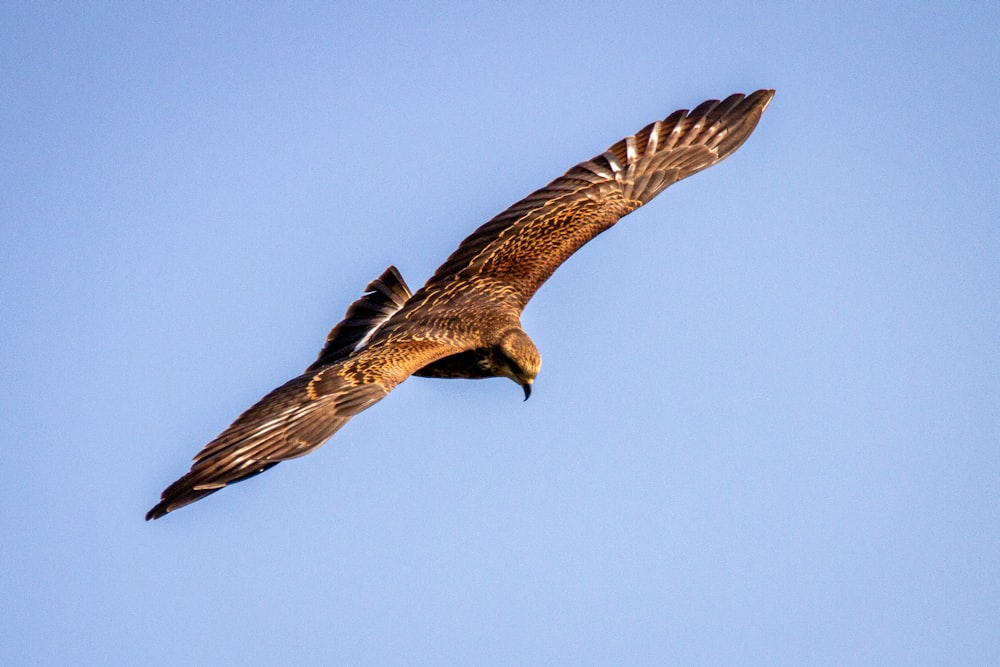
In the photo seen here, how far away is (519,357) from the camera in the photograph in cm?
1459

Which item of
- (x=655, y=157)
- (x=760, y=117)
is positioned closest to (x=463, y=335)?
(x=655, y=157)

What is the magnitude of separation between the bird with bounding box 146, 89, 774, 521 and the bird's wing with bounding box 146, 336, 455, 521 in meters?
0.01

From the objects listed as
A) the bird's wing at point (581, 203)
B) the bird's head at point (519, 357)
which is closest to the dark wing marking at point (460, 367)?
the bird's head at point (519, 357)

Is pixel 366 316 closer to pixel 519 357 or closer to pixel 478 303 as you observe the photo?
pixel 478 303

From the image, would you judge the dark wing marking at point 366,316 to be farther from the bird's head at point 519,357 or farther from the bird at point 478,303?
the bird's head at point 519,357

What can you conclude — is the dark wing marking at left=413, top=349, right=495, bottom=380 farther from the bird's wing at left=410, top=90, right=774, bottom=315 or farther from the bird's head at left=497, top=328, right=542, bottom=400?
the bird's wing at left=410, top=90, right=774, bottom=315

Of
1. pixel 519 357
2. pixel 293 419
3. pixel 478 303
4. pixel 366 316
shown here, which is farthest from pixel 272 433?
pixel 366 316

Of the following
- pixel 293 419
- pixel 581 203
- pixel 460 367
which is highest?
pixel 581 203

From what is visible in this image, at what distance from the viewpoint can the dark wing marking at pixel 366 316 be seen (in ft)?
51.3

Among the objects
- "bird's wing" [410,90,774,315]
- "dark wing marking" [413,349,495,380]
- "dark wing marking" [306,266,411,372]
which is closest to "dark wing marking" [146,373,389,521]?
"dark wing marking" [413,349,495,380]

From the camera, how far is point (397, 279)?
16688 mm

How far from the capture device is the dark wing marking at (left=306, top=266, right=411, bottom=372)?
51.3 ft

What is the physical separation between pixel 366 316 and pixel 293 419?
3.75 metres

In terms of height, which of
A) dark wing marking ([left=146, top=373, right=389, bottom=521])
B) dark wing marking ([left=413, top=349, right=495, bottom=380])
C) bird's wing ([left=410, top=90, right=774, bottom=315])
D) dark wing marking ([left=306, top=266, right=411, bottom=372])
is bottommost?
dark wing marking ([left=146, top=373, right=389, bottom=521])
